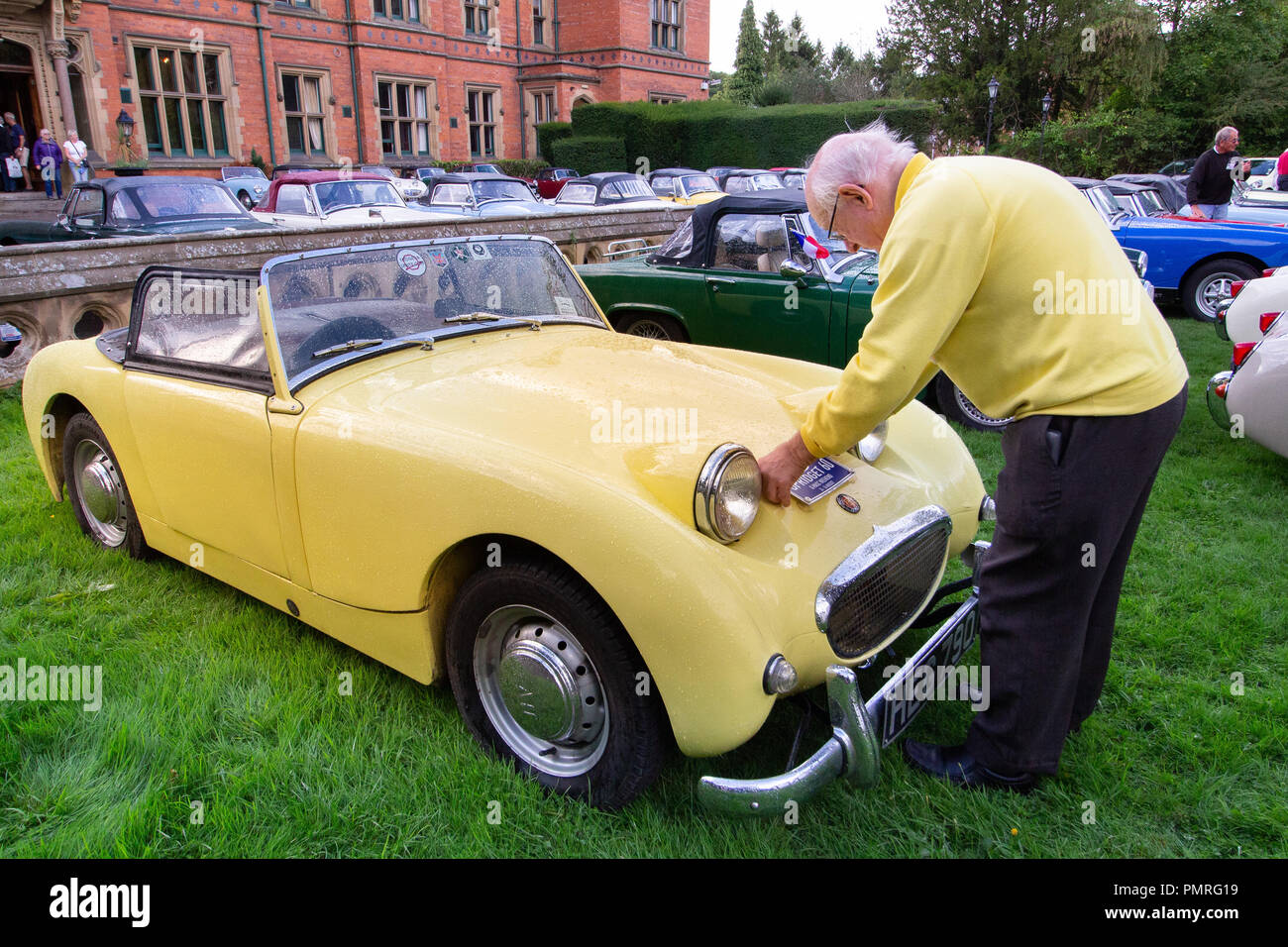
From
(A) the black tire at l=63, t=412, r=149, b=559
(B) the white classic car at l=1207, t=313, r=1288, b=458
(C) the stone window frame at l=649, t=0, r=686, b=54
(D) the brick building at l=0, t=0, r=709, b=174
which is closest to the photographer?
(A) the black tire at l=63, t=412, r=149, b=559

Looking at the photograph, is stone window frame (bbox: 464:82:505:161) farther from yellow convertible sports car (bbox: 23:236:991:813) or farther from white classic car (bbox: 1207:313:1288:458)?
yellow convertible sports car (bbox: 23:236:991:813)

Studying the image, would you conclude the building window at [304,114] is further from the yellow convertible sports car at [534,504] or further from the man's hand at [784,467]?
the man's hand at [784,467]

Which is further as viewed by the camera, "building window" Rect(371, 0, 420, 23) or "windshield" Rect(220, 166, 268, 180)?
"building window" Rect(371, 0, 420, 23)

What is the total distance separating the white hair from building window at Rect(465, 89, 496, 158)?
112 ft

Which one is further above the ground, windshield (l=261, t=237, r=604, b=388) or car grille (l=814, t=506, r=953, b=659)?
windshield (l=261, t=237, r=604, b=388)

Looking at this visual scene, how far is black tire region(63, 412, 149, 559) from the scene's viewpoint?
4.00 m

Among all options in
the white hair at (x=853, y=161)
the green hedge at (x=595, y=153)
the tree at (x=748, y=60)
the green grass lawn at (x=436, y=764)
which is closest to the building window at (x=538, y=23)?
the green hedge at (x=595, y=153)

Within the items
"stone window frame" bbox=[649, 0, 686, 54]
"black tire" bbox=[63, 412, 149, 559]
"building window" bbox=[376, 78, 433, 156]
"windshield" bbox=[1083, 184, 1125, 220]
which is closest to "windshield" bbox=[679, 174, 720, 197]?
"windshield" bbox=[1083, 184, 1125, 220]

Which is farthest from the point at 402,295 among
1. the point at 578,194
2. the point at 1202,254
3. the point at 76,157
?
the point at 76,157

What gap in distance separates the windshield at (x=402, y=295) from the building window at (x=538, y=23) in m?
36.2

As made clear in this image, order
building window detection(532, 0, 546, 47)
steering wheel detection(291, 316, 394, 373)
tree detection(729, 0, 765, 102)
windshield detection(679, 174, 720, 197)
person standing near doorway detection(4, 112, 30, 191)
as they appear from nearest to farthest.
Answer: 1. steering wheel detection(291, 316, 394, 373)
2. windshield detection(679, 174, 720, 197)
3. person standing near doorway detection(4, 112, 30, 191)
4. building window detection(532, 0, 546, 47)
5. tree detection(729, 0, 765, 102)

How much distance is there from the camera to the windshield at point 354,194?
46.6 ft

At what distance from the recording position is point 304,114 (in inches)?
1108
